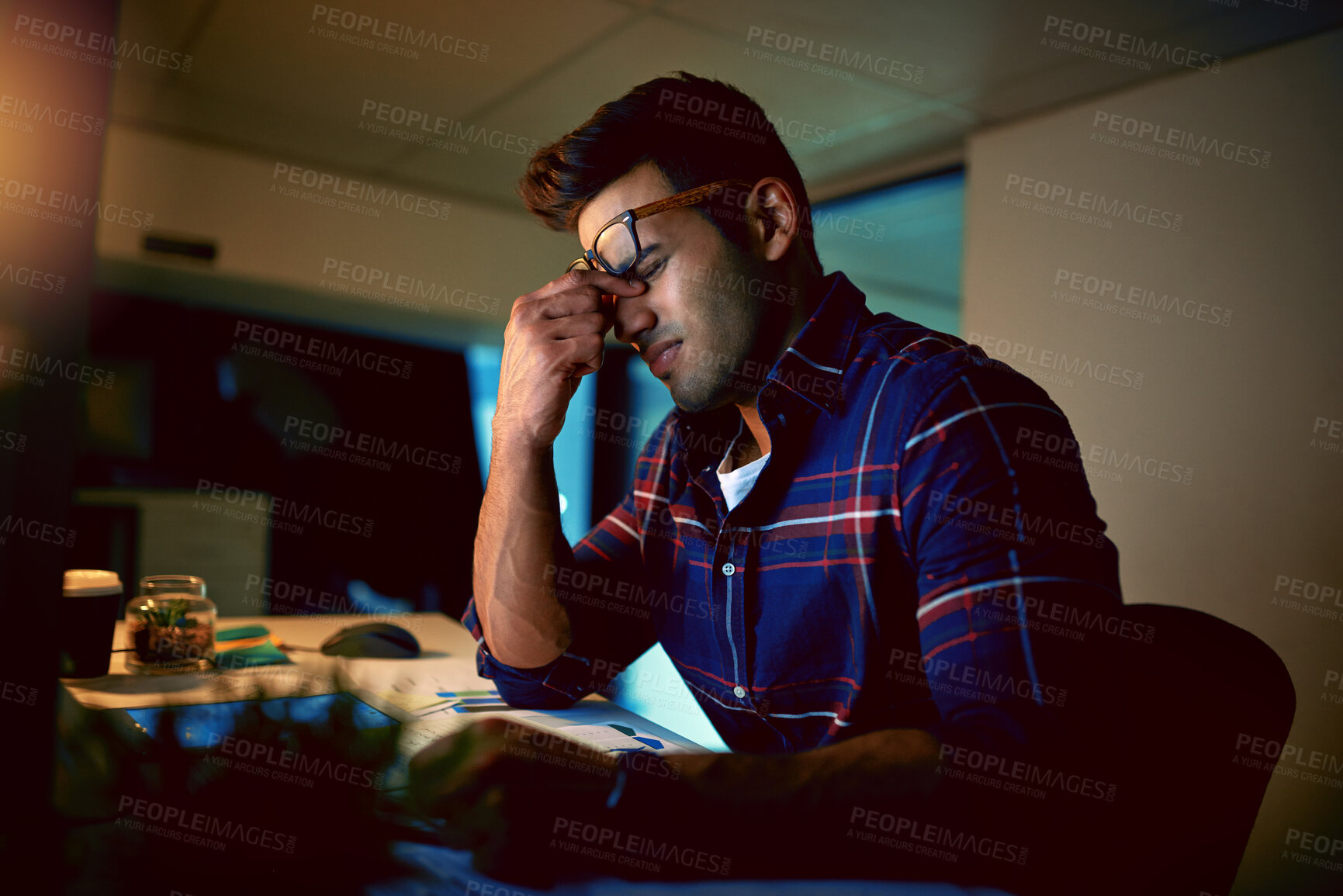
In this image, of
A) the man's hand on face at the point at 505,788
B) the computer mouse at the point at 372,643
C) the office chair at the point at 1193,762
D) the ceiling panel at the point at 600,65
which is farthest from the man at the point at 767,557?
the ceiling panel at the point at 600,65

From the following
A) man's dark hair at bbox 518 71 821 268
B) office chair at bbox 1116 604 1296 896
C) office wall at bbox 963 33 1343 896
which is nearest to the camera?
office chair at bbox 1116 604 1296 896

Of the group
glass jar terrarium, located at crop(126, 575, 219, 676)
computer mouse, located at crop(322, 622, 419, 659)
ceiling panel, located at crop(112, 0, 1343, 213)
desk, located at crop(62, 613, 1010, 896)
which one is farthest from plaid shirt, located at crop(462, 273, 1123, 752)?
ceiling panel, located at crop(112, 0, 1343, 213)

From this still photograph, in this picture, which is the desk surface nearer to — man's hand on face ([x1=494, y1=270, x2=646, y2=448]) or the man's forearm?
the man's forearm

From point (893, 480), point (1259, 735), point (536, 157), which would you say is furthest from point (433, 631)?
point (1259, 735)

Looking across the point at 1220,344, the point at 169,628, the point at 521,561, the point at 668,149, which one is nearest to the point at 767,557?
the point at 521,561

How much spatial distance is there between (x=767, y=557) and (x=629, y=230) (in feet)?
1.87

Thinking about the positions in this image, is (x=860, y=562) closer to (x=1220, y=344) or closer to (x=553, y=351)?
(x=553, y=351)

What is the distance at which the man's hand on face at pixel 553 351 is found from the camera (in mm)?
1404

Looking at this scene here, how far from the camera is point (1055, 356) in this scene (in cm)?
292

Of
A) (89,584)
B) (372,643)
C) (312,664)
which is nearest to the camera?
(312,664)

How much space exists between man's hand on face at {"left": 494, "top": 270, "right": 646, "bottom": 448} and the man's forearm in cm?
5

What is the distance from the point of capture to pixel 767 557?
126cm

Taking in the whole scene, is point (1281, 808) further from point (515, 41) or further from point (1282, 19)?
point (515, 41)

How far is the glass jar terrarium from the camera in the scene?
5.00 ft
